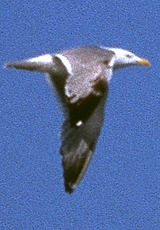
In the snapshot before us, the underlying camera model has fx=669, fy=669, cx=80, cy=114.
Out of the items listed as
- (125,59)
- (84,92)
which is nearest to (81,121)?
(84,92)

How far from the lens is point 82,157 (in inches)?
167

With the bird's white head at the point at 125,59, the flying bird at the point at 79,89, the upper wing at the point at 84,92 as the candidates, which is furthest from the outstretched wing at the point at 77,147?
the bird's white head at the point at 125,59

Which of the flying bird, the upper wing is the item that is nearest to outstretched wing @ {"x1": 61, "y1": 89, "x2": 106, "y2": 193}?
the flying bird

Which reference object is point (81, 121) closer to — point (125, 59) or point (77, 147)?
point (77, 147)

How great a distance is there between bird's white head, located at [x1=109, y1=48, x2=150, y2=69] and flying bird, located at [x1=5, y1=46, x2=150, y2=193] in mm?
153

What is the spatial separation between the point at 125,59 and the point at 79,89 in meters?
1.04

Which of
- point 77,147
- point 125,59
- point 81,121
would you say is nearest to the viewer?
point 81,121

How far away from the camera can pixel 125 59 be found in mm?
4855

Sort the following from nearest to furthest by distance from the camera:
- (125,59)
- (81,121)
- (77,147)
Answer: (81,121)
(77,147)
(125,59)

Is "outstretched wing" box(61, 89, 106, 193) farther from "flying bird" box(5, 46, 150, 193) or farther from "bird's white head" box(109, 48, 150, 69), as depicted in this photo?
"bird's white head" box(109, 48, 150, 69)

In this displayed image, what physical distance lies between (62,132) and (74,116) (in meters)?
0.48

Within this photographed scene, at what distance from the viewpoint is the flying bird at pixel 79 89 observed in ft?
12.8

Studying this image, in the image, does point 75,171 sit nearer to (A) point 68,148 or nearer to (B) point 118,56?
(A) point 68,148

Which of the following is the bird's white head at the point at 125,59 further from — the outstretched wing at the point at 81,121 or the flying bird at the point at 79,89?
the outstretched wing at the point at 81,121
